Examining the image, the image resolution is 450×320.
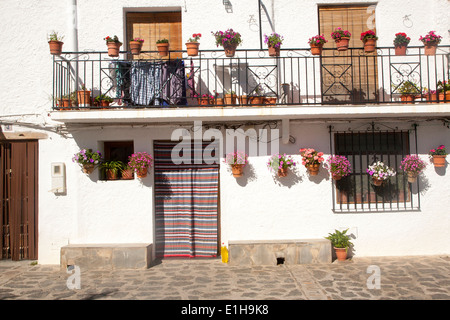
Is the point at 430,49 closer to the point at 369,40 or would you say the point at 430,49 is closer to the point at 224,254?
the point at 369,40

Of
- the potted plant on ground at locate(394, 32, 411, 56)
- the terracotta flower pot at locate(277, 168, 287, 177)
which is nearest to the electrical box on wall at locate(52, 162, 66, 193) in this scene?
the terracotta flower pot at locate(277, 168, 287, 177)

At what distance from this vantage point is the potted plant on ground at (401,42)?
7688mm

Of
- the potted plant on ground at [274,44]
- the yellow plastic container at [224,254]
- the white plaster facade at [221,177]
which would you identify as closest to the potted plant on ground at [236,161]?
the white plaster facade at [221,177]

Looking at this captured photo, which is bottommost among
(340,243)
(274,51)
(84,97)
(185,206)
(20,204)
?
(340,243)

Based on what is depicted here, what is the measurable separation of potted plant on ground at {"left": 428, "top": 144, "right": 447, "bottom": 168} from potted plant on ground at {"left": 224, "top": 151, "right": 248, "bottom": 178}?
4.09 metres

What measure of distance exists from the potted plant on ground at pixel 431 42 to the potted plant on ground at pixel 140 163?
250 inches

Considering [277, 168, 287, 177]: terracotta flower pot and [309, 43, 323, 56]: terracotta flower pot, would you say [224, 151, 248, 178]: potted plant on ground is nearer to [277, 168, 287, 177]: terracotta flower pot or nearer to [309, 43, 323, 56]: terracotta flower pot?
[277, 168, 287, 177]: terracotta flower pot

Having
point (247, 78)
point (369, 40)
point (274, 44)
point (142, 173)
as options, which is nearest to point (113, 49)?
point (142, 173)

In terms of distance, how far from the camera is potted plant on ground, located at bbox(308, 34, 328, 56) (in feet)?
25.0

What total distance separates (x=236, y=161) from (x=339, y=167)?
2.14 metres

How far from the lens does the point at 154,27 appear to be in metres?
8.48

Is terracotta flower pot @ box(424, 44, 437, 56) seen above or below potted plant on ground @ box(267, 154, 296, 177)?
above

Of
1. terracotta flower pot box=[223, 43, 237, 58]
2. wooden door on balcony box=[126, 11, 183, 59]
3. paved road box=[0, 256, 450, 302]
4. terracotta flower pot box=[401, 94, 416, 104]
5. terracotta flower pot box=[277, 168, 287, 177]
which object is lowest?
paved road box=[0, 256, 450, 302]
